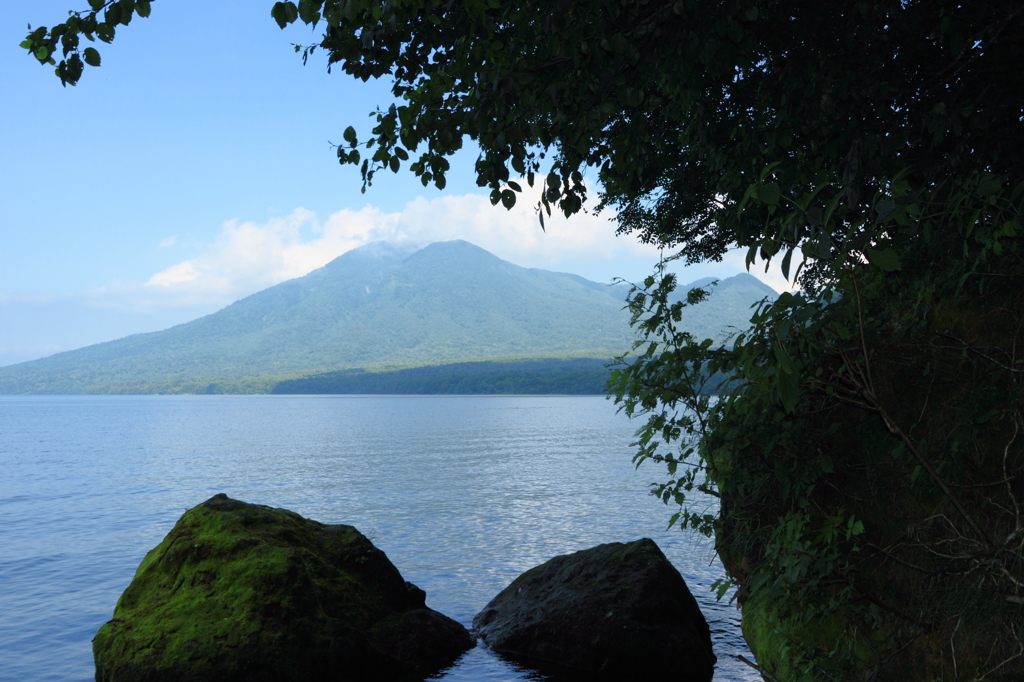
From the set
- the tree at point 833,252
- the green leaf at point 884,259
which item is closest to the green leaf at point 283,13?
the tree at point 833,252

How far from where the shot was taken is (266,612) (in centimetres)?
807

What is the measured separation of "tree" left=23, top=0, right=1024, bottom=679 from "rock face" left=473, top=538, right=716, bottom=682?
304 cm

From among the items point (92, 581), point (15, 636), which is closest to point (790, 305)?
point (15, 636)

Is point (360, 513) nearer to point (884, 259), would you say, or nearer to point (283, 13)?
point (283, 13)

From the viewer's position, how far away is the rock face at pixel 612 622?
28.7 feet

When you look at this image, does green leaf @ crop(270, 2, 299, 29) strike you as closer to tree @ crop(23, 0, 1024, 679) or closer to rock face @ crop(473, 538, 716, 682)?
tree @ crop(23, 0, 1024, 679)

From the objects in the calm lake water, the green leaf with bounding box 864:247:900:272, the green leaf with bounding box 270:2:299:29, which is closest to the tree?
the green leaf with bounding box 270:2:299:29

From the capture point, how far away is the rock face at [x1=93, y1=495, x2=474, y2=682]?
25.5ft

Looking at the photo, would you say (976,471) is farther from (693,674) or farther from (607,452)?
(607,452)

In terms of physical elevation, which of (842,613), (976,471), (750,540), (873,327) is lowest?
(842,613)

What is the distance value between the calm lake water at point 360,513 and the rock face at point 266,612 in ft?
2.98

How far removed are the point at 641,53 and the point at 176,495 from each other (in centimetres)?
2803

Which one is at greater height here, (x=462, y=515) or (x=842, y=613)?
(x=842, y=613)

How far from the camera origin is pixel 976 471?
4441 mm
